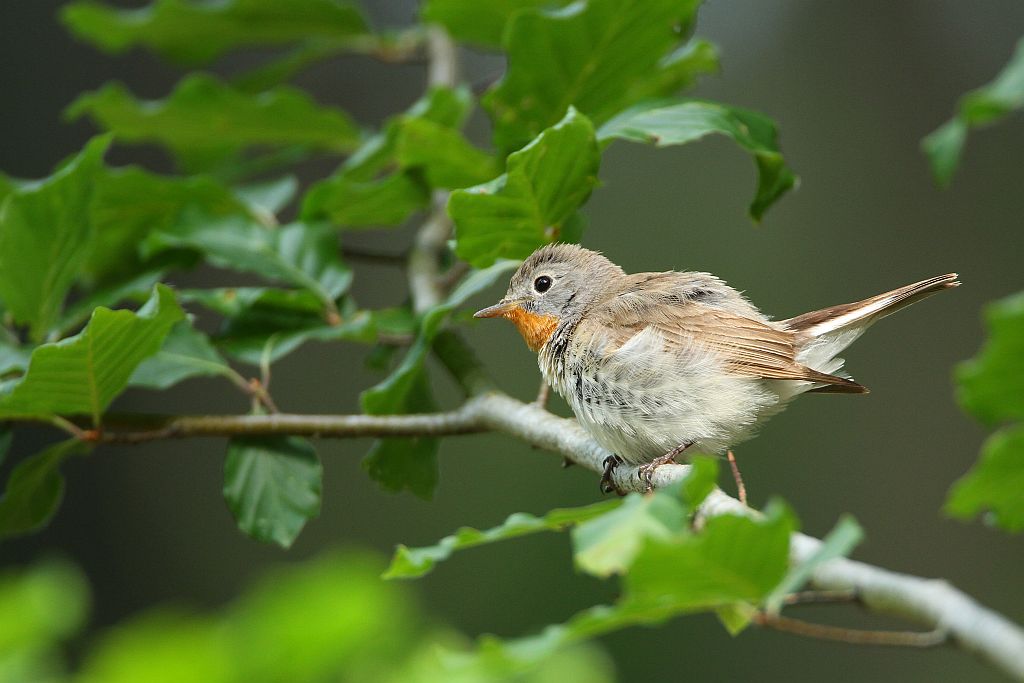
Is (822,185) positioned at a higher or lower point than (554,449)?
lower

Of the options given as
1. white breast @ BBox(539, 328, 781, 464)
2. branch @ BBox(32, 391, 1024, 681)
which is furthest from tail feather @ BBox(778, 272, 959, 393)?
branch @ BBox(32, 391, 1024, 681)

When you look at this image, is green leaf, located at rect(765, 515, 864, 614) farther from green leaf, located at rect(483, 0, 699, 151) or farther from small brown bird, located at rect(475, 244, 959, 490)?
green leaf, located at rect(483, 0, 699, 151)

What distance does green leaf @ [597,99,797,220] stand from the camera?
2.54m

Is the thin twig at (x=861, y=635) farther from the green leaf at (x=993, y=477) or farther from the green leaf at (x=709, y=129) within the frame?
the green leaf at (x=709, y=129)

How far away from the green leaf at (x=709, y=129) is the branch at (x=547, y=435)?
72 centimetres

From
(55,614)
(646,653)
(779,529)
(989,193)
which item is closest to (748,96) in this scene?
(989,193)

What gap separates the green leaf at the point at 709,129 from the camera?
2541 mm

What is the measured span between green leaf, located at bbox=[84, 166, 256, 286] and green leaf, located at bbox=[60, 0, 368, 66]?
39.7 inches

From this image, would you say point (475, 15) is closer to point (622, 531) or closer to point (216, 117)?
point (216, 117)

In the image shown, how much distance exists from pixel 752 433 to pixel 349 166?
5.00 feet

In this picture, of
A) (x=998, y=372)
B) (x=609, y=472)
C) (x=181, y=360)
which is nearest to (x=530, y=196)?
(x=609, y=472)

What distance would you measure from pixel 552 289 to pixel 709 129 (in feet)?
3.31

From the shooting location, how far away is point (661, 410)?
113 inches

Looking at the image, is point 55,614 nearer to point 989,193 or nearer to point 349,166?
point 349,166
